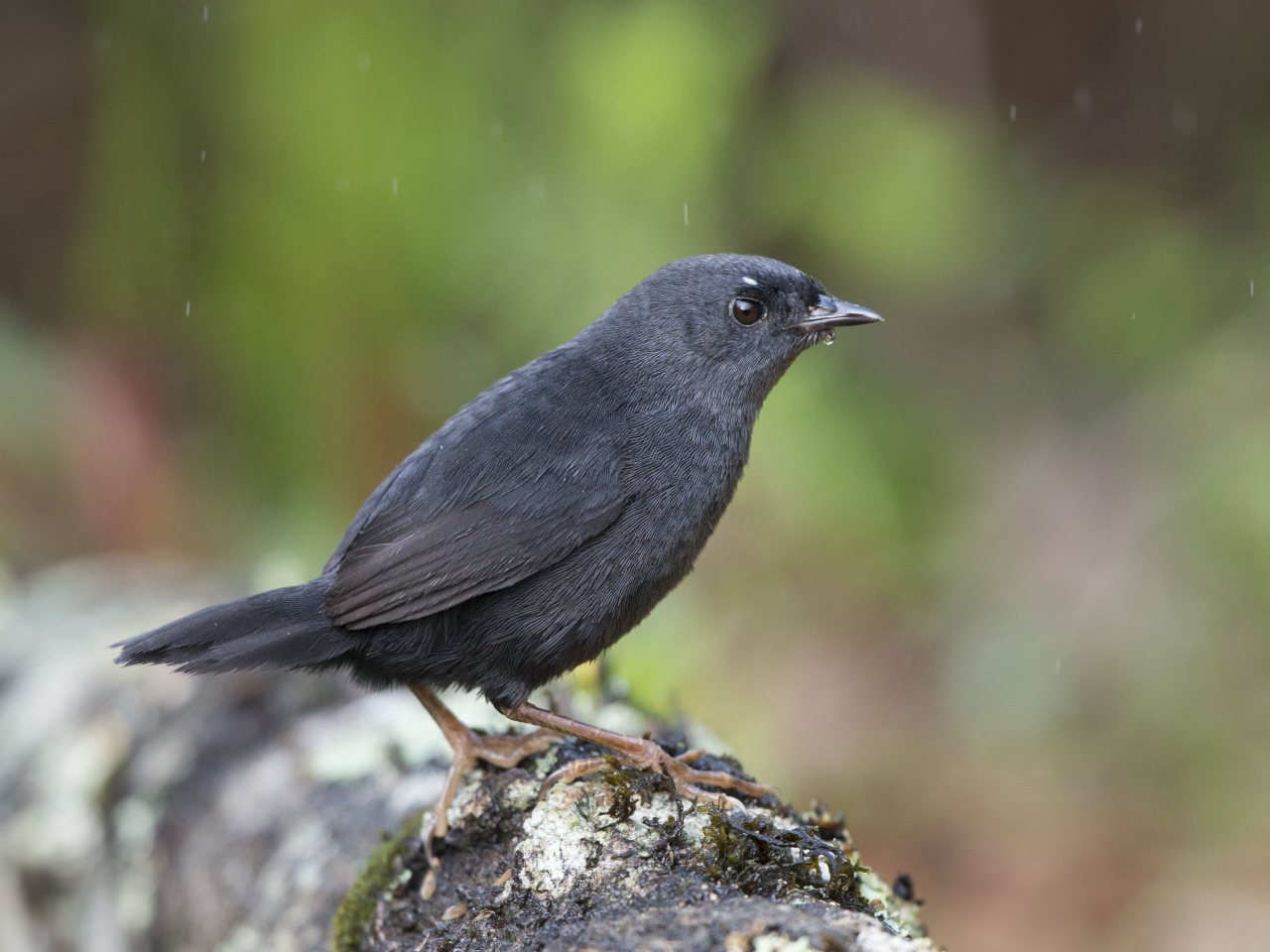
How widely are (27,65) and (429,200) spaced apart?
11.7 feet

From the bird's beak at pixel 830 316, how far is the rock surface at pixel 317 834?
48.6 inches

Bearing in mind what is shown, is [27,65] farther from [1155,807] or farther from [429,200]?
[1155,807]

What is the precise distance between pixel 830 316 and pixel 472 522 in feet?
3.82

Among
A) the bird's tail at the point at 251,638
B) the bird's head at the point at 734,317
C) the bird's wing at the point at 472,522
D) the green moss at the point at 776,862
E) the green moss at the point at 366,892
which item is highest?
the bird's head at the point at 734,317

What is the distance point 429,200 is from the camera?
5672 mm

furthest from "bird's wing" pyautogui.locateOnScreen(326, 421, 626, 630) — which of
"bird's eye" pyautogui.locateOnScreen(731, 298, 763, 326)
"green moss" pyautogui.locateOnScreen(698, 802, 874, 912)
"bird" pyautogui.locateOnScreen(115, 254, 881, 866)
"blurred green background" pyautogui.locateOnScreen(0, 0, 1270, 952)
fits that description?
"blurred green background" pyautogui.locateOnScreen(0, 0, 1270, 952)

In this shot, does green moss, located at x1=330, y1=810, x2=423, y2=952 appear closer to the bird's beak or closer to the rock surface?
the rock surface

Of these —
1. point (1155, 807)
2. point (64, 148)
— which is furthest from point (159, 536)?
point (1155, 807)

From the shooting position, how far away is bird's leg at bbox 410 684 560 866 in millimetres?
2588

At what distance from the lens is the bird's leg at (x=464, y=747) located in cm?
259

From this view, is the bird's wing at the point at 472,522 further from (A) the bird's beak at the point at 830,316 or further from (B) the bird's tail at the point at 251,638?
(A) the bird's beak at the point at 830,316

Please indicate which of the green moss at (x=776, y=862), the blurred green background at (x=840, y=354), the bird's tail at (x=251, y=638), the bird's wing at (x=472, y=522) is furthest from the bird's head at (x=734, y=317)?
the blurred green background at (x=840, y=354)

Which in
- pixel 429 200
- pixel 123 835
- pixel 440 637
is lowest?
pixel 123 835

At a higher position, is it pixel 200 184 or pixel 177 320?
pixel 200 184
